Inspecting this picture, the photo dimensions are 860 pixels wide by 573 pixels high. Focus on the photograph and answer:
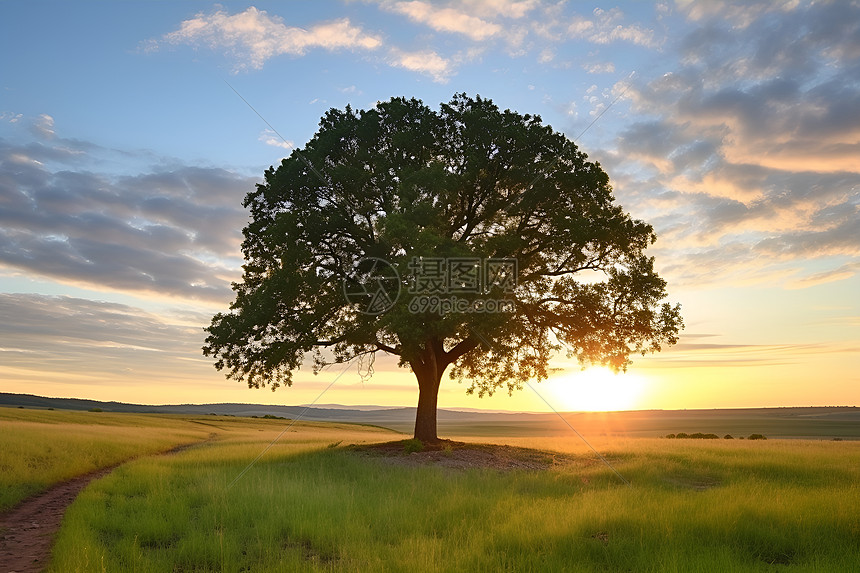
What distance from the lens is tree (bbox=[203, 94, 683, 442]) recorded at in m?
25.9

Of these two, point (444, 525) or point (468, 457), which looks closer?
point (444, 525)

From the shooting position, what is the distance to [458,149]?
91.9ft

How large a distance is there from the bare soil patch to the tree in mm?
2127

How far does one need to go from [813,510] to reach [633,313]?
1412 cm

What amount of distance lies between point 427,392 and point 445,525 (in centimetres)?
1598

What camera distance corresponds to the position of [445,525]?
13.0m

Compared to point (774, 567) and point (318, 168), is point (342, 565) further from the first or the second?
point (318, 168)

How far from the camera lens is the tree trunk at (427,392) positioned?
28.8m
